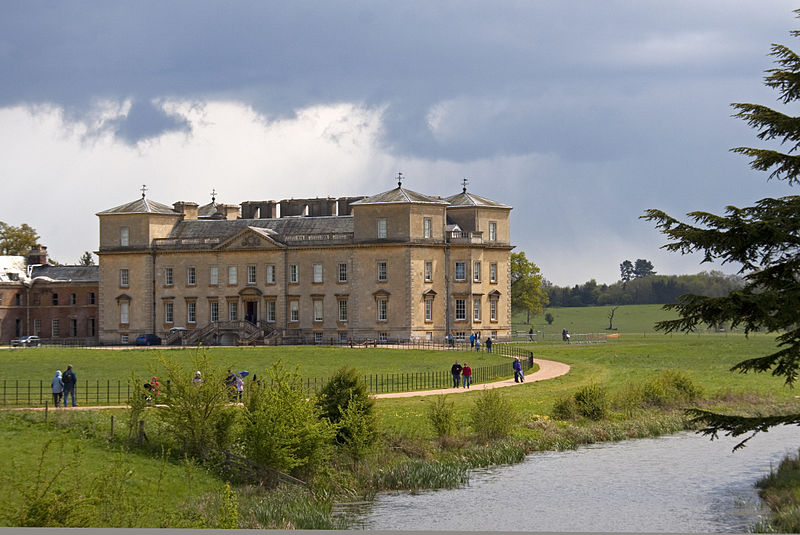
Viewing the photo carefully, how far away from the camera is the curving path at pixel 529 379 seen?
1562 inches

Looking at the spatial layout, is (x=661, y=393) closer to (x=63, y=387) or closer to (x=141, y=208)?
(x=63, y=387)

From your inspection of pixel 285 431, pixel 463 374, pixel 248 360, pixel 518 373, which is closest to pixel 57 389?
pixel 285 431

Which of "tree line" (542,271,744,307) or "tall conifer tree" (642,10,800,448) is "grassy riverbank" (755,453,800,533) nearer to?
"tall conifer tree" (642,10,800,448)

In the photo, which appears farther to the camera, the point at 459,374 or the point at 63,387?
the point at 459,374

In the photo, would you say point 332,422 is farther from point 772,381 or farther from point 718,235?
point 772,381

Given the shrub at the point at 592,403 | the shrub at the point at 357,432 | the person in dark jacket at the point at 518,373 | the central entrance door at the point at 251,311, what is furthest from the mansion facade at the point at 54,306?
the shrub at the point at 357,432

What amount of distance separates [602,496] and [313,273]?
55.1 m

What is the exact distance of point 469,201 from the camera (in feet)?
267

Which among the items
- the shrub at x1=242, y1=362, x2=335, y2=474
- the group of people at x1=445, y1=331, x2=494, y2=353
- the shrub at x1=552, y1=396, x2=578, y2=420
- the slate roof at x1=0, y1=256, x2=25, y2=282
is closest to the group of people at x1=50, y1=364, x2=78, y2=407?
the shrub at x1=242, y1=362, x2=335, y2=474

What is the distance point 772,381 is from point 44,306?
62.7m

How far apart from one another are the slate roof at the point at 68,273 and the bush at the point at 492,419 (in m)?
62.4

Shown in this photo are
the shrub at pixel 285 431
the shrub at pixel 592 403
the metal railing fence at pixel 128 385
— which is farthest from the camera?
the shrub at pixel 592 403

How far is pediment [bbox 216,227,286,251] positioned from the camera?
78.9 meters

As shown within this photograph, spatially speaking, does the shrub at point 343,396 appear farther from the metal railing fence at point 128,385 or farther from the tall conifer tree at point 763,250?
the tall conifer tree at point 763,250
